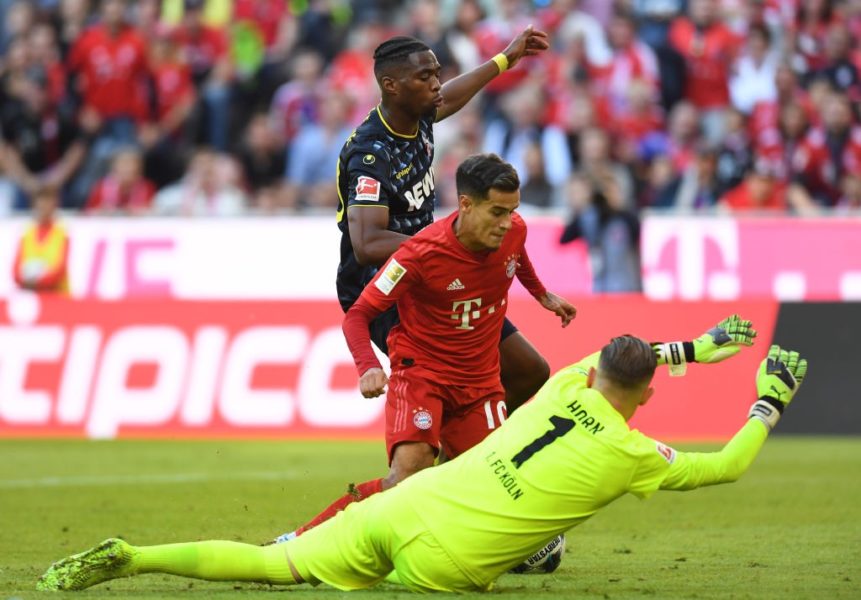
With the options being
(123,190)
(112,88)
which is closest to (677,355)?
(123,190)

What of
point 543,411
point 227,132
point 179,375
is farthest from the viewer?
point 227,132

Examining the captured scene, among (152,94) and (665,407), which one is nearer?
(665,407)

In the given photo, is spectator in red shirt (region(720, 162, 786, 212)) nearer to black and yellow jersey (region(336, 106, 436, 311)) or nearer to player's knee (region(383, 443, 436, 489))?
black and yellow jersey (region(336, 106, 436, 311))

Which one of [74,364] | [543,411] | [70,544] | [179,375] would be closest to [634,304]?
[179,375]

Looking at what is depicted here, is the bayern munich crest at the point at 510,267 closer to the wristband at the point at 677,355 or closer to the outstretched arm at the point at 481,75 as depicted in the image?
the wristband at the point at 677,355

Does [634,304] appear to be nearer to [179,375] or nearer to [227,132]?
[179,375]

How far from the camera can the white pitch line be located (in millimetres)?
12773

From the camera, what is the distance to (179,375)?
15.9 m

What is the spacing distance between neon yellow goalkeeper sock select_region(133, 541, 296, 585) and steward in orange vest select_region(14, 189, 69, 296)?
1213 cm

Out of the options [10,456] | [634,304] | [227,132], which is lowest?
[10,456]

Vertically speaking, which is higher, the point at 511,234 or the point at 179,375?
the point at 511,234

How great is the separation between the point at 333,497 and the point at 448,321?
11.7ft

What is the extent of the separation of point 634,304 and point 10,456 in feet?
20.2

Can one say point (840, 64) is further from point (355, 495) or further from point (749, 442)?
point (749, 442)
